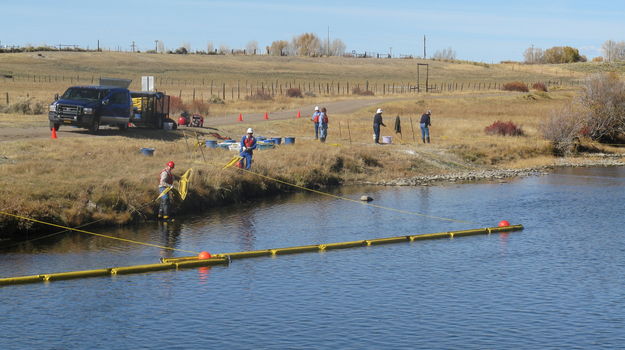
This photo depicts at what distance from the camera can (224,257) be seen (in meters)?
27.5

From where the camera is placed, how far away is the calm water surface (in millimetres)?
20500

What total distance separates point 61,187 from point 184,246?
600 centimetres

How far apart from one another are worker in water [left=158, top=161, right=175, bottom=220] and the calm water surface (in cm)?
89

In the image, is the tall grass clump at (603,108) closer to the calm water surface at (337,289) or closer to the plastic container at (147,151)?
the calm water surface at (337,289)

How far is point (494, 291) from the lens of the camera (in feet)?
80.6

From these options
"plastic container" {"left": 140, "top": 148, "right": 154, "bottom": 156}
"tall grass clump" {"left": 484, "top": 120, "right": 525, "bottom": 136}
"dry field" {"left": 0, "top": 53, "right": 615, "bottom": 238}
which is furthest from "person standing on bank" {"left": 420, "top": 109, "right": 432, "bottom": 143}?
"plastic container" {"left": 140, "top": 148, "right": 154, "bottom": 156}

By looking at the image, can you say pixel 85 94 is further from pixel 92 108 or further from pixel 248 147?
pixel 248 147

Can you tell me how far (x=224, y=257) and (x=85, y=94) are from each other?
23309mm

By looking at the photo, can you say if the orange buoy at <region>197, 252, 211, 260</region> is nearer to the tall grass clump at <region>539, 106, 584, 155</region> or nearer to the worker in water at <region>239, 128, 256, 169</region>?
the worker in water at <region>239, 128, 256, 169</region>

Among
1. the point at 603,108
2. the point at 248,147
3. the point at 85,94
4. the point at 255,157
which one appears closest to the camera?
the point at 248,147

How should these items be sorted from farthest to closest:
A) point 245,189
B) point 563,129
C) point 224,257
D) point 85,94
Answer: point 563,129
point 85,94
point 245,189
point 224,257

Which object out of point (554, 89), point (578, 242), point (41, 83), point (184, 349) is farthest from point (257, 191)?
point (554, 89)

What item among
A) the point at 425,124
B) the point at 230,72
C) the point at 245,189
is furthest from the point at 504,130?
the point at 230,72

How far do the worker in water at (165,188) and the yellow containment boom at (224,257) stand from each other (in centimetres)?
501
